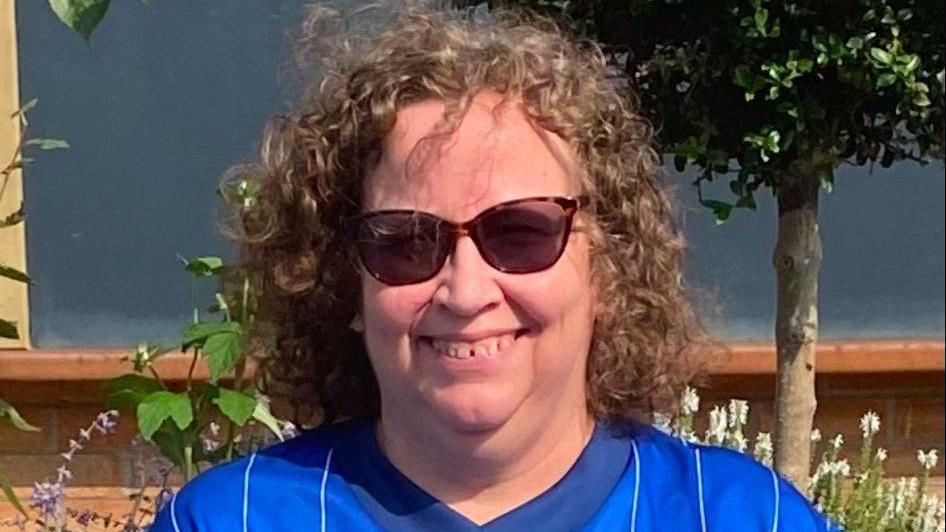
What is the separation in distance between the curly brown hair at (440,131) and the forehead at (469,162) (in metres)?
0.02

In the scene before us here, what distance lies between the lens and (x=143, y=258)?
3758 mm

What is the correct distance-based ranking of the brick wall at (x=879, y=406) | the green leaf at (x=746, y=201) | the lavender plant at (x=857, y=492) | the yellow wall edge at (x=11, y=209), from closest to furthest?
1. the green leaf at (x=746, y=201)
2. the lavender plant at (x=857, y=492)
3. the yellow wall edge at (x=11, y=209)
4. the brick wall at (x=879, y=406)

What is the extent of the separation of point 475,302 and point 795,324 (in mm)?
1266

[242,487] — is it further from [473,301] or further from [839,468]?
[839,468]

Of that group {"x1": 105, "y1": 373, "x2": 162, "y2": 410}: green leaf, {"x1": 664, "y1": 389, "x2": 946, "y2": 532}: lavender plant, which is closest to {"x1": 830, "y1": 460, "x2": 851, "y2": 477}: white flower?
{"x1": 664, "y1": 389, "x2": 946, "y2": 532}: lavender plant

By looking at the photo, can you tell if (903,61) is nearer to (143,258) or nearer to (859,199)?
(859,199)

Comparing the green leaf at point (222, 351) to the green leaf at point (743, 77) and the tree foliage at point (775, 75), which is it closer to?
the tree foliage at point (775, 75)

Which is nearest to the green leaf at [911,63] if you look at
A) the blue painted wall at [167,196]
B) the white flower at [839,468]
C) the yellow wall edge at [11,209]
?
the white flower at [839,468]

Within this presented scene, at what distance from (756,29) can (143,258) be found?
205 cm

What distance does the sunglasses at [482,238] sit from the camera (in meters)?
1.53

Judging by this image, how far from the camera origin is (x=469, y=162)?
5.08 ft

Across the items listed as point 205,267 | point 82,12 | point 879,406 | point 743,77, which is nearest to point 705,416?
point 879,406

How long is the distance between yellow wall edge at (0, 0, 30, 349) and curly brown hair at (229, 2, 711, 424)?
1.71 metres

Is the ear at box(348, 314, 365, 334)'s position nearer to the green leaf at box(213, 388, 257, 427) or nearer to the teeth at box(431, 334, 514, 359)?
the teeth at box(431, 334, 514, 359)
